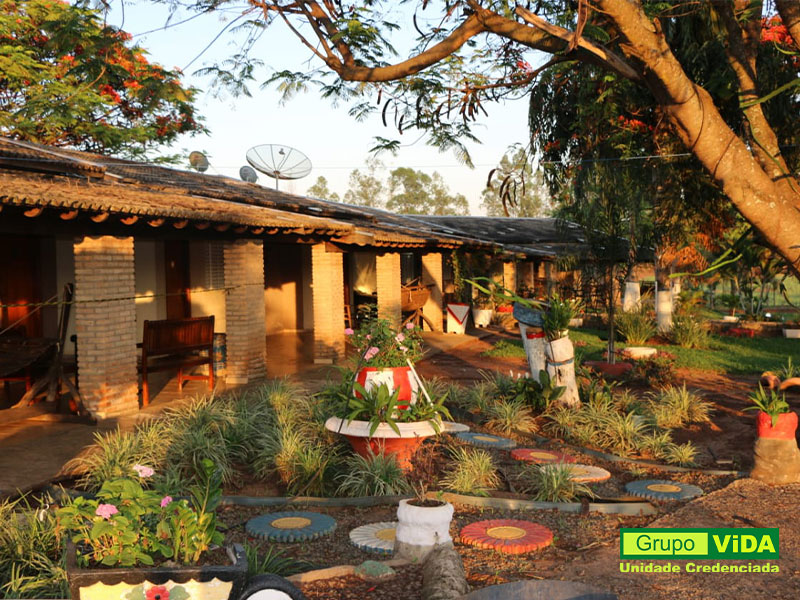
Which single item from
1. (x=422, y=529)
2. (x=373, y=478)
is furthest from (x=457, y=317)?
(x=422, y=529)

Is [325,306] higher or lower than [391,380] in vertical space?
higher

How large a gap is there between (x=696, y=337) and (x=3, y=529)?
1517 centimetres

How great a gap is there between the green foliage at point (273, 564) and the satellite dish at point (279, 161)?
1468 centimetres

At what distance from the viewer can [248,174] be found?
18.7 m

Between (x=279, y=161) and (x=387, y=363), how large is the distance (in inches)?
506

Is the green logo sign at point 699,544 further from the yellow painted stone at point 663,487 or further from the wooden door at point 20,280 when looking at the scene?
the wooden door at point 20,280

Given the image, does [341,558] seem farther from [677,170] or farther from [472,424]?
[677,170]

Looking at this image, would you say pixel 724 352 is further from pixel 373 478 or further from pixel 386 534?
pixel 386 534

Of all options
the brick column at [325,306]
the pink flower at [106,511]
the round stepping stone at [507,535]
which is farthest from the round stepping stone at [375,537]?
the brick column at [325,306]

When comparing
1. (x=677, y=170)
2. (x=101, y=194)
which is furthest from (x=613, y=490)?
(x=101, y=194)

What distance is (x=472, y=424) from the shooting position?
8.55 metres

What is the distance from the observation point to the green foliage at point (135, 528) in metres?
2.99

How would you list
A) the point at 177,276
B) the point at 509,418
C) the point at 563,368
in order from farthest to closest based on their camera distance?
1. the point at 177,276
2. the point at 563,368
3. the point at 509,418

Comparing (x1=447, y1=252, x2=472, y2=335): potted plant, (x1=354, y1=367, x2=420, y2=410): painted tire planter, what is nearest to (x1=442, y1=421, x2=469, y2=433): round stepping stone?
(x1=354, y1=367, x2=420, y2=410): painted tire planter
